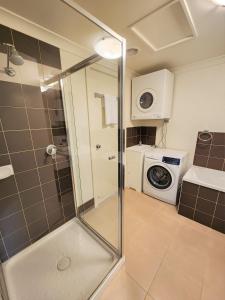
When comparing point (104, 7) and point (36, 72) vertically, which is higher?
point (104, 7)

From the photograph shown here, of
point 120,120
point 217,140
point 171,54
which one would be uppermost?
point 171,54

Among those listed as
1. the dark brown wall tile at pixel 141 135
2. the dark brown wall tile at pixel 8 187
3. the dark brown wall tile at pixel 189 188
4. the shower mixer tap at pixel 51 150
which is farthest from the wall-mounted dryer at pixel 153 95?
the dark brown wall tile at pixel 8 187

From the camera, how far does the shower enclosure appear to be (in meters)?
1.10

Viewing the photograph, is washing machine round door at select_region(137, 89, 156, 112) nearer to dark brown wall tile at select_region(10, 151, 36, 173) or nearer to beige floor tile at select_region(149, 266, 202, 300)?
dark brown wall tile at select_region(10, 151, 36, 173)

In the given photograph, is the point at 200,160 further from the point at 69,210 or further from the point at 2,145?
the point at 2,145

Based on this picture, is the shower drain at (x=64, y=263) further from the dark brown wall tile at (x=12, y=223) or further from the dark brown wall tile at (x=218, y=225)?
the dark brown wall tile at (x=218, y=225)

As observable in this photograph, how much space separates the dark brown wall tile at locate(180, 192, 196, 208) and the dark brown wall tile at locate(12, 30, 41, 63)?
230cm

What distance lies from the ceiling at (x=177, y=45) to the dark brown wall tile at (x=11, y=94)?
2.71ft

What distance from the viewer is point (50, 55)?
134 centimetres

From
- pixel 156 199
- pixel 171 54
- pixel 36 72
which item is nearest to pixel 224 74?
pixel 171 54

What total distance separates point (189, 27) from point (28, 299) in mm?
2722

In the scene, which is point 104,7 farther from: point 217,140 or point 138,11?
point 217,140

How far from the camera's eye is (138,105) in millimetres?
2398

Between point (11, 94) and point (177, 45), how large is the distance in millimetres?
1852
